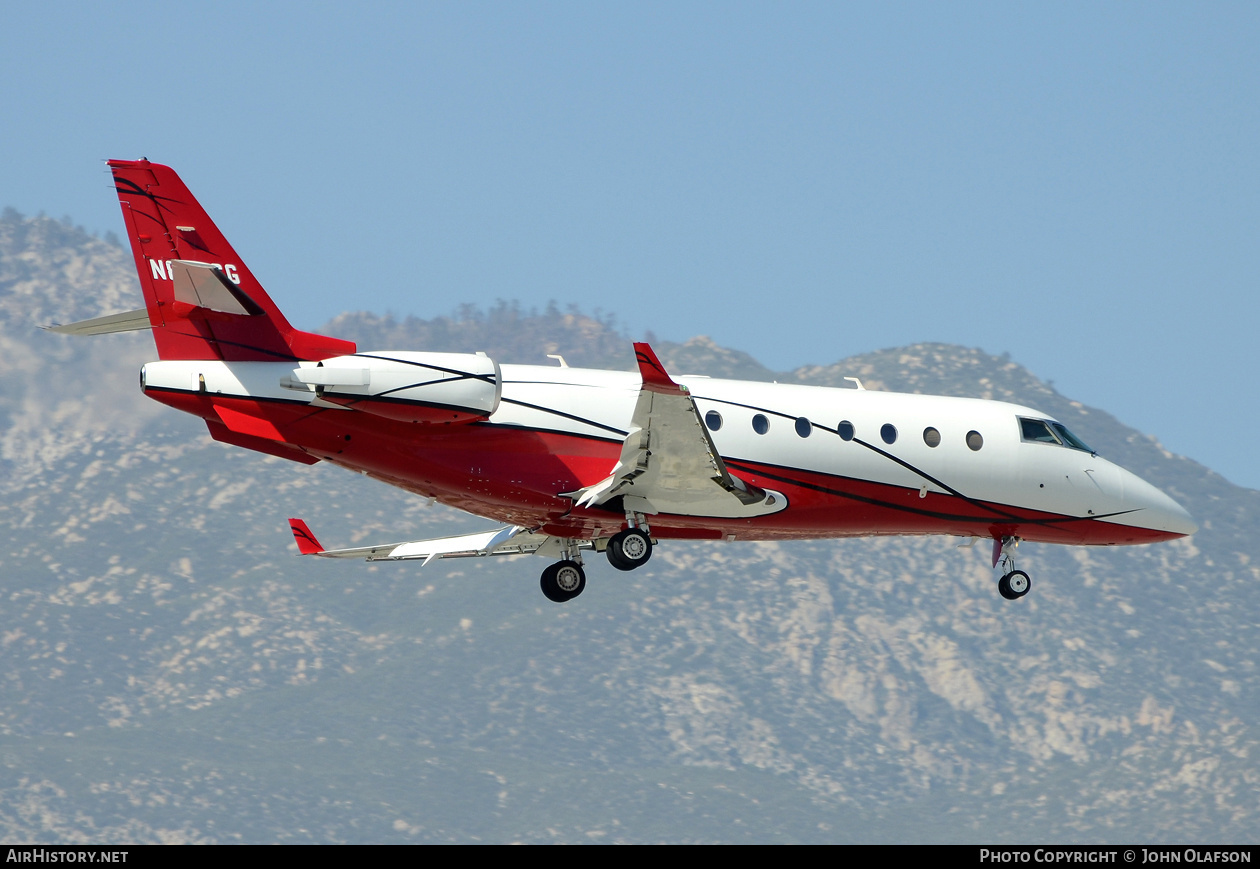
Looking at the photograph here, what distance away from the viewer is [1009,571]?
32875mm

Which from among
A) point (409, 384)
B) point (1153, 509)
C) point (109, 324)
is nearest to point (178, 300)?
point (109, 324)

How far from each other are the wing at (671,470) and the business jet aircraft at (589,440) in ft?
0.12

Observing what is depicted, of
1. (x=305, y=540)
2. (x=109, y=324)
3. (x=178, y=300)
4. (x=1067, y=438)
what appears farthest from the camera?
(x=305, y=540)

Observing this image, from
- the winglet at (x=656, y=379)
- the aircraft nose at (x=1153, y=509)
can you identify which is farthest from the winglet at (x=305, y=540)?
the aircraft nose at (x=1153, y=509)

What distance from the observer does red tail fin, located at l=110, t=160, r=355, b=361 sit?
26.8 m

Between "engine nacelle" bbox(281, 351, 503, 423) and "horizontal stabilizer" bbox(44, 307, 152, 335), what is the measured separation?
8.27ft

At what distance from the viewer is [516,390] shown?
29.1m

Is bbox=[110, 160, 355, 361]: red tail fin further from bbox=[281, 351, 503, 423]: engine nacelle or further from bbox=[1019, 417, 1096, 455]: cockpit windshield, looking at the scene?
bbox=[1019, 417, 1096, 455]: cockpit windshield

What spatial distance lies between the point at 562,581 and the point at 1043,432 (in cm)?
963

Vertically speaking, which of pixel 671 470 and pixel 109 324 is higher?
pixel 109 324

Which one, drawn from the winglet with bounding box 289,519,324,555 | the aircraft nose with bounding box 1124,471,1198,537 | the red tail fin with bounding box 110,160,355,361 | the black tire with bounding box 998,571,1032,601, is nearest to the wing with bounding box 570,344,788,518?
the red tail fin with bounding box 110,160,355,361

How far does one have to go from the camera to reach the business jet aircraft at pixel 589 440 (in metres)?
26.9

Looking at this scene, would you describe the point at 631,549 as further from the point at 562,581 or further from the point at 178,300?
the point at 178,300
